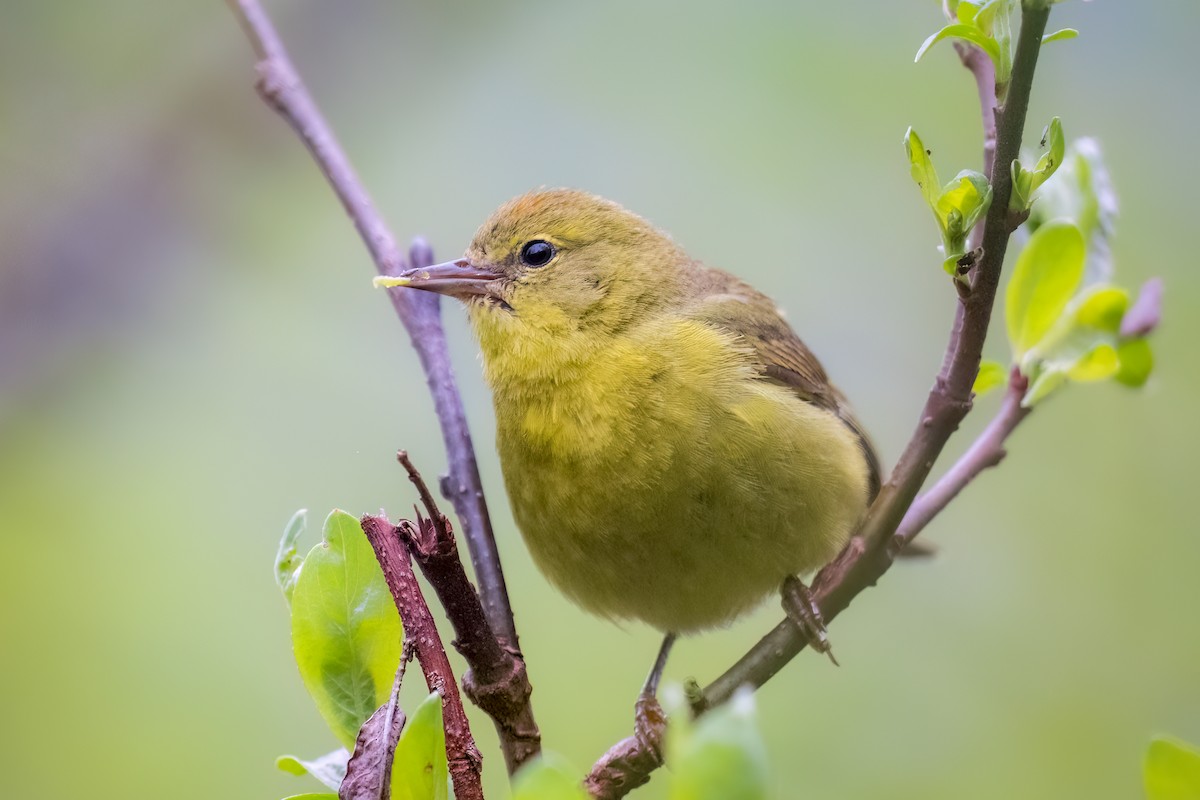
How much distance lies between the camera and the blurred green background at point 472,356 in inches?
189

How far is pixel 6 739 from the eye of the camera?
4.80 meters

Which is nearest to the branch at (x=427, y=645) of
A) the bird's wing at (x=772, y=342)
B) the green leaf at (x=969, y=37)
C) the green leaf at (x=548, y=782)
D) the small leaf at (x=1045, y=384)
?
the green leaf at (x=548, y=782)

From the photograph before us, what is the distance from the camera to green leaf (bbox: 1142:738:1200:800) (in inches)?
53.4

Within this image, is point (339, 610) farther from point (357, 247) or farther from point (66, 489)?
point (357, 247)

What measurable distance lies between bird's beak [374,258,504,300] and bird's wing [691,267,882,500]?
2.19 feet

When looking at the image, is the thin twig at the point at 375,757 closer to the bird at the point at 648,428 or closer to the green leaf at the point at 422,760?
the green leaf at the point at 422,760

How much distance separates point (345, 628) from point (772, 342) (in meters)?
2.25

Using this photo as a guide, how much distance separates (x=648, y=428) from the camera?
3.13 meters

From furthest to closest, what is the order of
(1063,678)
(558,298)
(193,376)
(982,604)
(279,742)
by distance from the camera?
1. (193,376)
2. (982,604)
3. (1063,678)
4. (279,742)
5. (558,298)

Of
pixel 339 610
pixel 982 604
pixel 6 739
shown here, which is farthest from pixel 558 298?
pixel 6 739

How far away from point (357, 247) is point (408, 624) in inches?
189

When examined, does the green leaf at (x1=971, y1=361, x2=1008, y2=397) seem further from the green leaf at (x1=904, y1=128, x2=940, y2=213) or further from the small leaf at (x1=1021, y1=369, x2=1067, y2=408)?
the green leaf at (x1=904, y1=128, x2=940, y2=213)

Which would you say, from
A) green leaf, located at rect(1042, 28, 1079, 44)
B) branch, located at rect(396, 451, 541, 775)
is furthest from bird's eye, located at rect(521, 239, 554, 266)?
green leaf, located at rect(1042, 28, 1079, 44)

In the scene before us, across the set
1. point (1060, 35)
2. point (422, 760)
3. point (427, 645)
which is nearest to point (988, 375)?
point (1060, 35)
